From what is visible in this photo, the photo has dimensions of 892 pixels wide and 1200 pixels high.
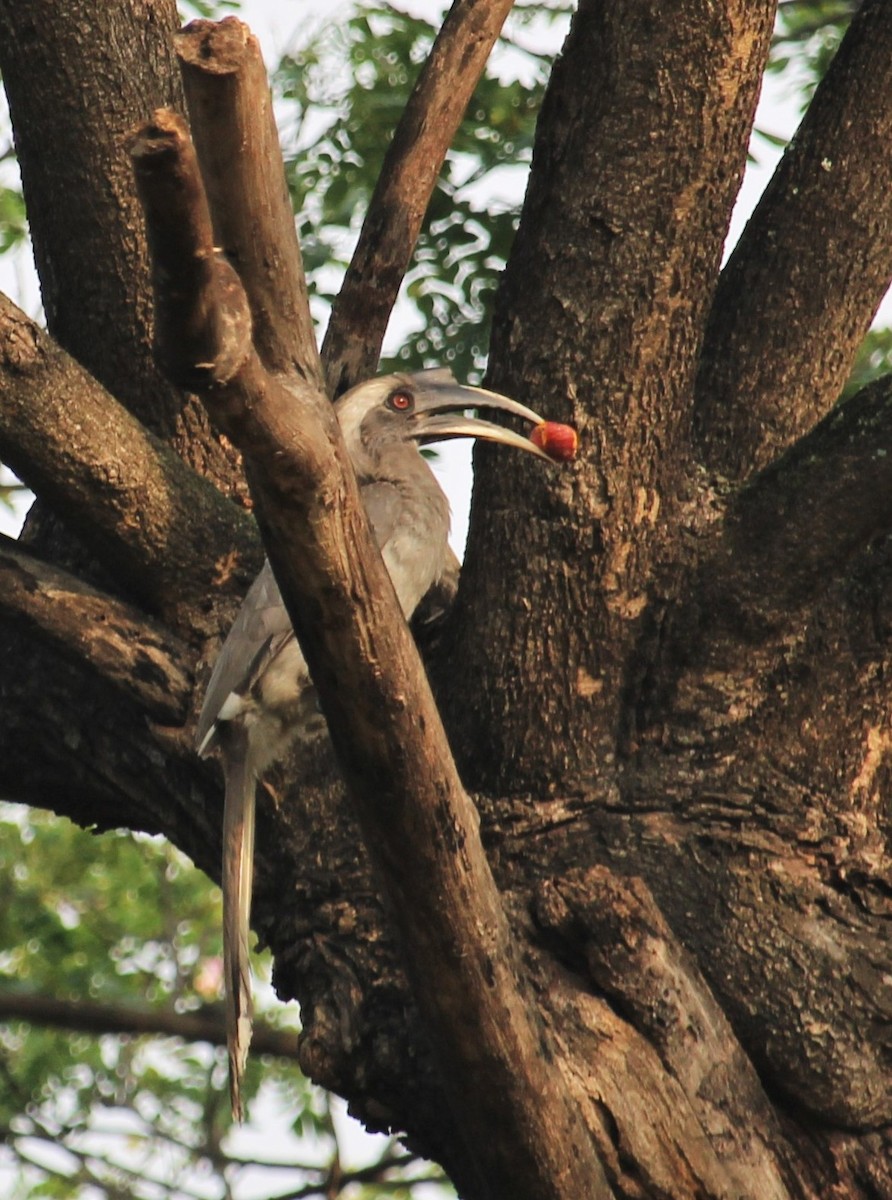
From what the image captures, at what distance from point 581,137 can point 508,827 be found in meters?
1.31

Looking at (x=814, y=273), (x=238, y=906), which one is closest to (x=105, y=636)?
(x=238, y=906)

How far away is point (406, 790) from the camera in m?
2.02

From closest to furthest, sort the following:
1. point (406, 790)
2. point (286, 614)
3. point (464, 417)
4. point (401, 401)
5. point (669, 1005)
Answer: point (406, 790), point (669, 1005), point (286, 614), point (464, 417), point (401, 401)

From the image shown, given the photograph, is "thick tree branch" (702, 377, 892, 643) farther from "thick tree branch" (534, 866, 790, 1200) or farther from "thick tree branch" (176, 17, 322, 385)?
"thick tree branch" (176, 17, 322, 385)

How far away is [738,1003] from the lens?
2.55m

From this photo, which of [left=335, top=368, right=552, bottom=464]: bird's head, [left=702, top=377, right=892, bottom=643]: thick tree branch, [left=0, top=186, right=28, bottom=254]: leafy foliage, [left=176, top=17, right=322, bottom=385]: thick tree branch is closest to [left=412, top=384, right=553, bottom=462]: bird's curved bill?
[left=335, top=368, right=552, bottom=464]: bird's head

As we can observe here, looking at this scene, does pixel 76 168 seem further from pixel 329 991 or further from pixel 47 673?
pixel 329 991

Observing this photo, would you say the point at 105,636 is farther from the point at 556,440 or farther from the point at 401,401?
the point at 401,401

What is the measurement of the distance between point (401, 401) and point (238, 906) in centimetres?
172

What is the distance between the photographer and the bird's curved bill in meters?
2.84

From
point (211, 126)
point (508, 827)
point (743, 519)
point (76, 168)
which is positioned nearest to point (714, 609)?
point (743, 519)

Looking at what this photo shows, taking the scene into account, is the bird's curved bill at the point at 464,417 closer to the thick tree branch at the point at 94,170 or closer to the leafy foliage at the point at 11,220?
the thick tree branch at the point at 94,170

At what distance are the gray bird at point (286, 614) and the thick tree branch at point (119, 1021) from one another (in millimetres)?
1245

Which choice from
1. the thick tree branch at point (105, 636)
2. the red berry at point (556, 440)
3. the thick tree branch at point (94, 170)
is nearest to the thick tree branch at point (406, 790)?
the red berry at point (556, 440)
